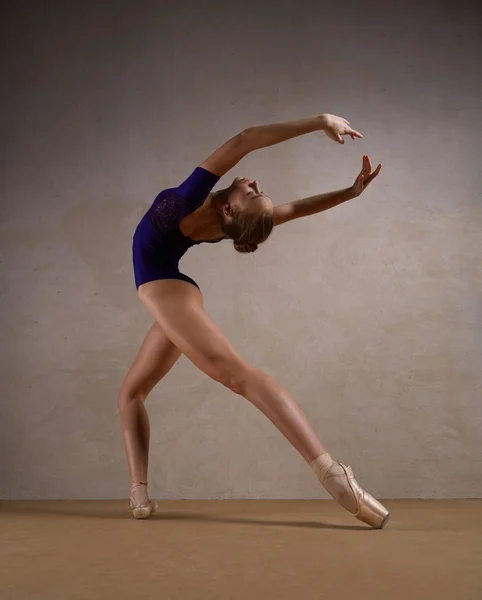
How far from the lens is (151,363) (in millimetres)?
2604

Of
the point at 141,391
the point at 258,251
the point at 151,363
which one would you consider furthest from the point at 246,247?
the point at 258,251

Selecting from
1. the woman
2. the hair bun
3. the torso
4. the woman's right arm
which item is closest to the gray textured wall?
the woman

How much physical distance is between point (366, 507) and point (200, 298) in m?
0.86

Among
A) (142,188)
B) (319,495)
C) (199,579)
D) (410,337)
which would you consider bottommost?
(319,495)

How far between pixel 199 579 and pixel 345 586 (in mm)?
291

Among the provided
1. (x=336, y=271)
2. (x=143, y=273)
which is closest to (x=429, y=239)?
(x=336, y=271)

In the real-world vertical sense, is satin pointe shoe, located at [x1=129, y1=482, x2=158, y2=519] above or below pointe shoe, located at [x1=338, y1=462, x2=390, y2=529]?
below

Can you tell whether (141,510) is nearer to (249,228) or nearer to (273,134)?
(249,228)

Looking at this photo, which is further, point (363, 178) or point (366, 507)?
point (363, 178)

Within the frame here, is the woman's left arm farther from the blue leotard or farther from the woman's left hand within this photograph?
the blue leotard

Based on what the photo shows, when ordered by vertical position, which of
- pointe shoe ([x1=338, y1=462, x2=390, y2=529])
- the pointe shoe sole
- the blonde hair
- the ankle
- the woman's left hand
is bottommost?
the pointe shoe sole

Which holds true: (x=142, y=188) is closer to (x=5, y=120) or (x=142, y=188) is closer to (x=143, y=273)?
(x=5, y=120)

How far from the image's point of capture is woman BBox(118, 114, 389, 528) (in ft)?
6.96

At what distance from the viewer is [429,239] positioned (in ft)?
11.6
